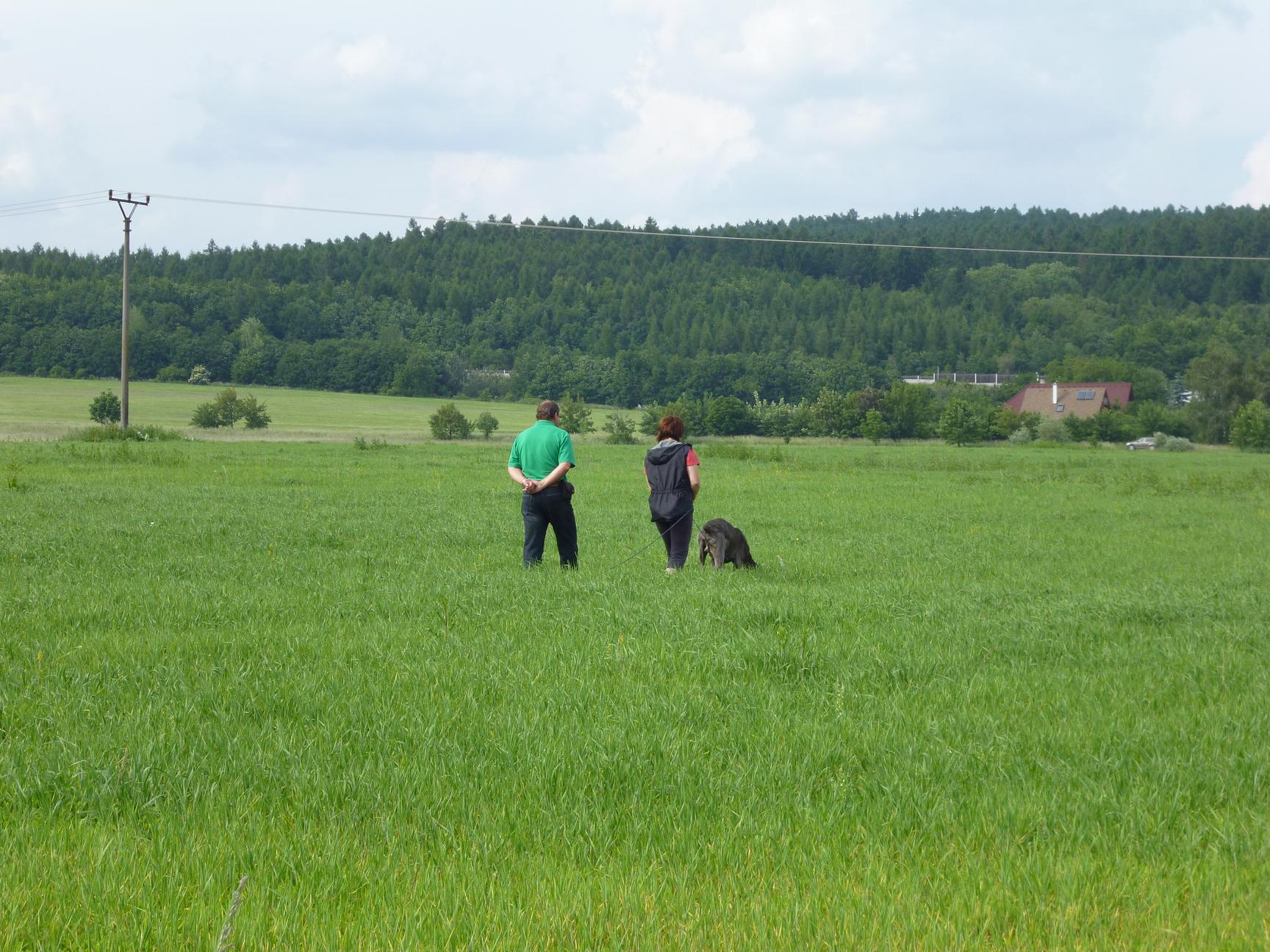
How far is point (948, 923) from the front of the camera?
12.5 ft

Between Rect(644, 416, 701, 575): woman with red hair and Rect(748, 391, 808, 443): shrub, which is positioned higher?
Rect(644, 416, 701, 575): woman with red hair

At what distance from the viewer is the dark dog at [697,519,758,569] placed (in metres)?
13.1

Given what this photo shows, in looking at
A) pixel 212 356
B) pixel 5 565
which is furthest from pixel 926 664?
pixel 212 356

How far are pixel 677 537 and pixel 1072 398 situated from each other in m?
114

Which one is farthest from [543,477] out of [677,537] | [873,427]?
[873,427]

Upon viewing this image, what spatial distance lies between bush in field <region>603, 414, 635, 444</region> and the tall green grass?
6478 cm

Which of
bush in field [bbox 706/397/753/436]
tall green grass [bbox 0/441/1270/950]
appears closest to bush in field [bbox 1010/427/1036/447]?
bush in field [bbox 706/397/753/436]

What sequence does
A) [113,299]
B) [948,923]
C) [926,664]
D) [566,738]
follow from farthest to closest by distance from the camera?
[113,299] < [926,664] < [566,738] < [948,923]

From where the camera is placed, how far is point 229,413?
72938mm

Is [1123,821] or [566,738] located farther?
[566,738]

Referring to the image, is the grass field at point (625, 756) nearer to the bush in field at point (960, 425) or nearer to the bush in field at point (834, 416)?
the bush in field at point (960, 425)

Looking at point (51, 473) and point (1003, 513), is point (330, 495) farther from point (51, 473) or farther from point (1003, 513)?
point (1003, 513)

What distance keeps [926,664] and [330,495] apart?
1923 cm

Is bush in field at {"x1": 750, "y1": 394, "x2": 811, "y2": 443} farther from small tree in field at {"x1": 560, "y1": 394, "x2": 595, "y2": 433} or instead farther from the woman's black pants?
the woman's black pants
